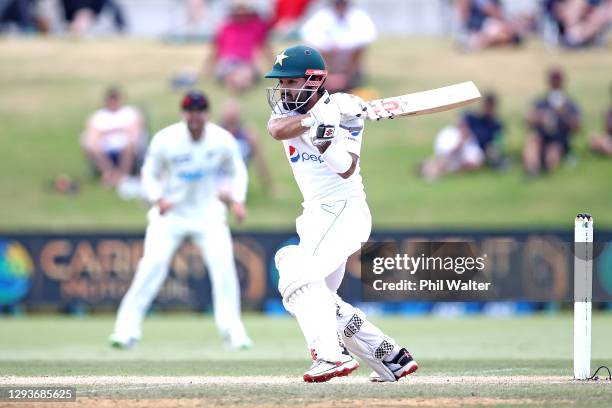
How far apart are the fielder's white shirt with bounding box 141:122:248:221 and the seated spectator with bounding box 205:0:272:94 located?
8.38 meters

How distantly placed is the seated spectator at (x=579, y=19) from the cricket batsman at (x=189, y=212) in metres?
10.9

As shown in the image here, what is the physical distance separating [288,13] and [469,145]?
404 centimetres

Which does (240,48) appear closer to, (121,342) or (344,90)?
(344,90)

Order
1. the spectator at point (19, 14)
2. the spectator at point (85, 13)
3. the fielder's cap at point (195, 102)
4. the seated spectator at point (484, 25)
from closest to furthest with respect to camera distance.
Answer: the fielder's cap at point (195, 102) < the seated spectator at point (484, 25) < the spectator at point (85, 13) < the spectator at point (19, 14)

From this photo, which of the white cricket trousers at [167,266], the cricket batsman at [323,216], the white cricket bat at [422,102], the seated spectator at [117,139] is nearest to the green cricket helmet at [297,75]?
the cricket batsman at [323,216]

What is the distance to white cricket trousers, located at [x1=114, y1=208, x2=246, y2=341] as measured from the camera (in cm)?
1062

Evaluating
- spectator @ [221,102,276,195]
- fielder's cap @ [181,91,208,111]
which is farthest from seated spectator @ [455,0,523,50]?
fielder's cap @ [181,91,208,111]

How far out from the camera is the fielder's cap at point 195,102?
1052 cm

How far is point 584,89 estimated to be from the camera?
20.2m

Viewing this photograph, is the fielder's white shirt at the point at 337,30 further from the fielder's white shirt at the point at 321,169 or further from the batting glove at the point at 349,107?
the batting glove at the point at 349,107

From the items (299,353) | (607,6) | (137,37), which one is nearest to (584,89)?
(607,6)

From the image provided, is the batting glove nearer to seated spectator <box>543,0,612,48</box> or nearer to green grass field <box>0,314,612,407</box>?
A: green grass field <box>0,314,612,407</box>

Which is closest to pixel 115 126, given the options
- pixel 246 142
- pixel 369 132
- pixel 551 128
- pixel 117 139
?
pixel 117 139

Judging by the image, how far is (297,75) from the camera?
23.0 ft
